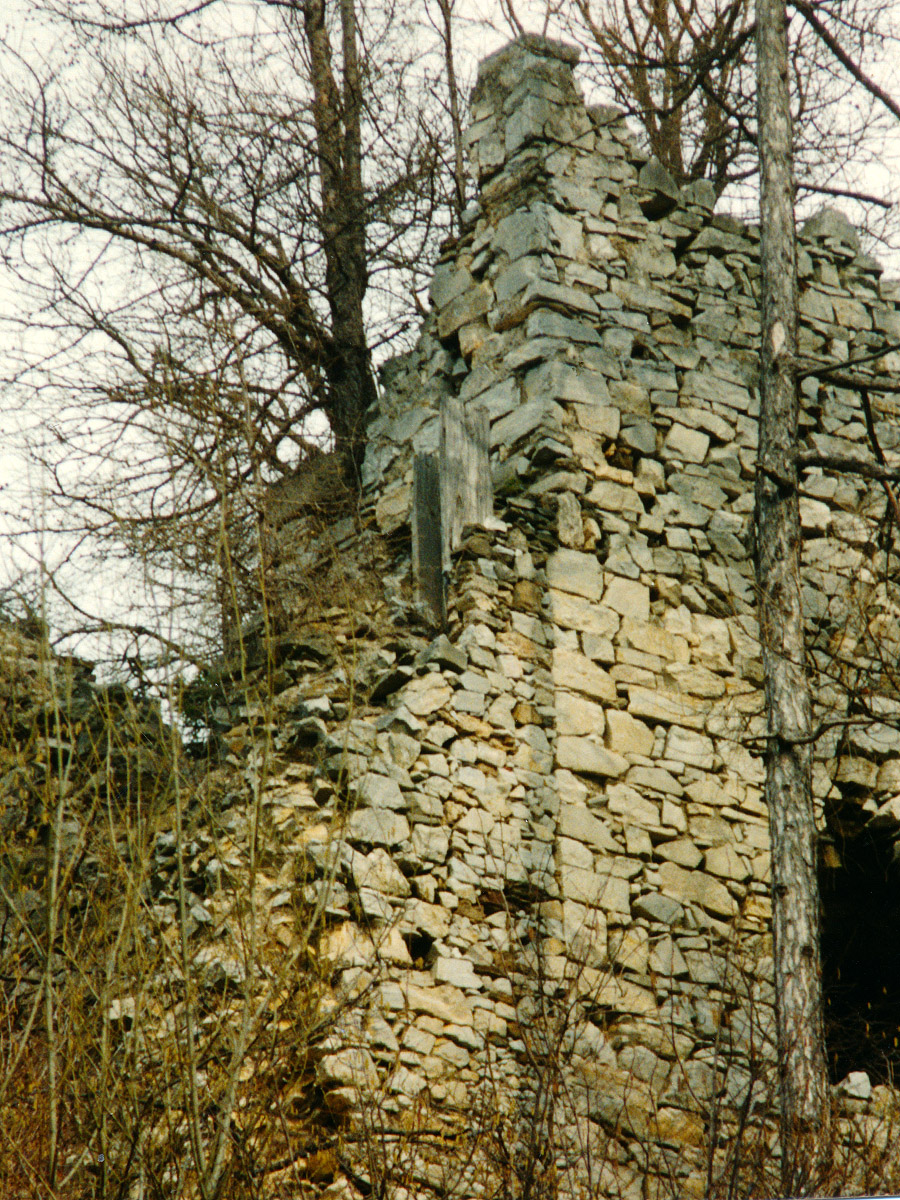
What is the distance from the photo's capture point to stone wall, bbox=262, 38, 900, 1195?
4887 mm

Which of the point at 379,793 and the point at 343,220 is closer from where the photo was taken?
the point at 379,793

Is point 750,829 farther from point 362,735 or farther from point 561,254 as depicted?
point 561,254

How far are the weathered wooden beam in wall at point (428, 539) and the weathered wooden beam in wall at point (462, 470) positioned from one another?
0.47ft

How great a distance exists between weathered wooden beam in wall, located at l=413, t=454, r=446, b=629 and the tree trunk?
106 inches

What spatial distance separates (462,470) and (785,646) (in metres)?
1.74

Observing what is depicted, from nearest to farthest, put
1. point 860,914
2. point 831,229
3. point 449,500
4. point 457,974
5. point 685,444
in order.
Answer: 1. point 457,974
2. point 449,500
3. point 860,914
4. point 685,444
5. point 831,229

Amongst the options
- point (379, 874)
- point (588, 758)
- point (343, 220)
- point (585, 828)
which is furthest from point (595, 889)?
point (343, 220)

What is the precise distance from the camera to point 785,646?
5.58 metres

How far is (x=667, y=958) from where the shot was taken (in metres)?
5.56

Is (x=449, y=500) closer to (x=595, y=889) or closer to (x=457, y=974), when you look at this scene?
(x=595, y=889)

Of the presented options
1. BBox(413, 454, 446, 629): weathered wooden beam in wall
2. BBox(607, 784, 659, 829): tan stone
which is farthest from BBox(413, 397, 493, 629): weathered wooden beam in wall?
BBox(607, 784, 659, 829): tan stone

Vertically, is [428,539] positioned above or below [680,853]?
above

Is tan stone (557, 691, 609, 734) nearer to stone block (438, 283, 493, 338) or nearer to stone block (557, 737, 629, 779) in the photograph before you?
stone block (557, 737, 629, 779)

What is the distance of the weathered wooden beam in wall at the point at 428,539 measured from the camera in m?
6.06
